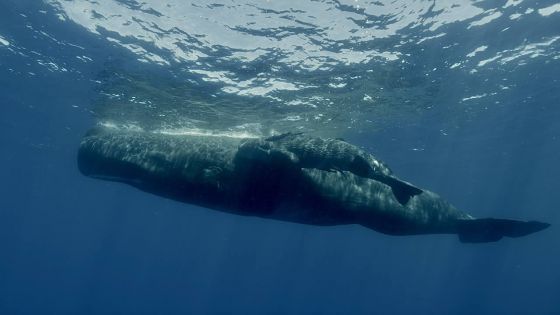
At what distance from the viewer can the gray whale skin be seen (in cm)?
796

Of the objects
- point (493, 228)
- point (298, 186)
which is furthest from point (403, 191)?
point (493, 228)

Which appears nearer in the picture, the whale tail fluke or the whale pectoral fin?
the whale pectoral fin

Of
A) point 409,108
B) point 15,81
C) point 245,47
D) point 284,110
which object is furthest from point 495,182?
point 15,81

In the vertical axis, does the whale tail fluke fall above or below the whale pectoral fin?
below

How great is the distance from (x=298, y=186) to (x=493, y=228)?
13.6ft

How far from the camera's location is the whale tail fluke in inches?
317

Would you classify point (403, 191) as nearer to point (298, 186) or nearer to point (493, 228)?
point (298, 186)

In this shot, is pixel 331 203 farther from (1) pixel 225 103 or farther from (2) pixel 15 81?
(2) pixel 15 81

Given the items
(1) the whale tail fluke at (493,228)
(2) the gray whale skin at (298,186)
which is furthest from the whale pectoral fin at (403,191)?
(1) the whale tail fluke at (493,228)

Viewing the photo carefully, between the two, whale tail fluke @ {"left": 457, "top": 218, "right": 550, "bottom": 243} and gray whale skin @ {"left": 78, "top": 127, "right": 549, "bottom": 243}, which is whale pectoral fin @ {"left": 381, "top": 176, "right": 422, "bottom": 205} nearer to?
gray whale skin @ {"left": 78, "top": 127, "right": 549, "bottom": 243}

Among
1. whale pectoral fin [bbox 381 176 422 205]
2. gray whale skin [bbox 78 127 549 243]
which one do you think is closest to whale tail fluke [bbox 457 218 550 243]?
gray whale skin [bbox 78 127 549 243]

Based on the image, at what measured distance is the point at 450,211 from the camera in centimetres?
915

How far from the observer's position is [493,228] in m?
8.48

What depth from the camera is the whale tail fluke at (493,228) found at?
317 inches
